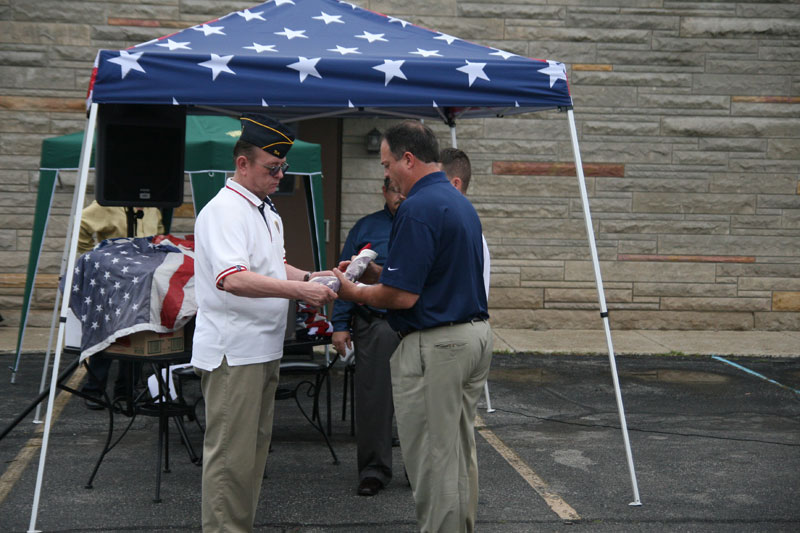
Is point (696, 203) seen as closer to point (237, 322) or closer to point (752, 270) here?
point (752, 270)

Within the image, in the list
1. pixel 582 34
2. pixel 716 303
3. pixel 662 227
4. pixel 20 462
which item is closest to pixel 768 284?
pixel 716 303

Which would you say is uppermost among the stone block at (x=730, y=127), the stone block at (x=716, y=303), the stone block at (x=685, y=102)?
the stone block at (x=685, y=102)

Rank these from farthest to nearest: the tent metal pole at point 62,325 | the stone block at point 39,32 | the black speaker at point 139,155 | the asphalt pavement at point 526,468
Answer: the stone block at point 39,32, the black speaker at point 139,155, the asphalt pavement at point 526,468, the tent metal pole at point 62,325

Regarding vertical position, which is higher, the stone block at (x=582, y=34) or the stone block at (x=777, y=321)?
the stone block at (x=582, y=34)

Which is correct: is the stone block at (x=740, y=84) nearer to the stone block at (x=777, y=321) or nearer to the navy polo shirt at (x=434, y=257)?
the stone block at (x=777, y=321)

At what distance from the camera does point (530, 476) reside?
5.73m

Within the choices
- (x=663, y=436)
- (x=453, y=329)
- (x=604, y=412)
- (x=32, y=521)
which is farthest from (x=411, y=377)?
(x=604, y=412)

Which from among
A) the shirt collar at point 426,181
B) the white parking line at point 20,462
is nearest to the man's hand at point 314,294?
the shirt collar at point 426,181

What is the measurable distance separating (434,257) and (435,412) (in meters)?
0.64

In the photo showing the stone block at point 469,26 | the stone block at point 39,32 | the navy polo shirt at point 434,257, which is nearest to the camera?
the navy polo shirt at point 434,257

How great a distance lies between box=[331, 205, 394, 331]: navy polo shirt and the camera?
5531mm

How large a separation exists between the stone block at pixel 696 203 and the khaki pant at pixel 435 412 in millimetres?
8057

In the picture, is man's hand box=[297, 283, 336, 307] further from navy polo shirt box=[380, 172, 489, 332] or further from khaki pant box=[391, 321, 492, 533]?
khaki pant box=[391, 321, 492, 533]

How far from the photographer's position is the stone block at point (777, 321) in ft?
38.2
